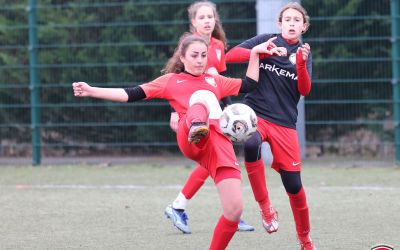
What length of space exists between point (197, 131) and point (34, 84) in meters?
7.99

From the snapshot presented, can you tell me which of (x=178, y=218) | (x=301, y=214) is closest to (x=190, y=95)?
(x=301, y=214)

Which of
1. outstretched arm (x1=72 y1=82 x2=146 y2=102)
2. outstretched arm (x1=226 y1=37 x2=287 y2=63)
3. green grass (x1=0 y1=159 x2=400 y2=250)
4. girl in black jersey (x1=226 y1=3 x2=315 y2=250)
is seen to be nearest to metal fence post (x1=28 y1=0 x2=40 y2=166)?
green grass (x1=0 y1=159 x2=400 y2=250)

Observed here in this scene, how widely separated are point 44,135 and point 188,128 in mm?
7965

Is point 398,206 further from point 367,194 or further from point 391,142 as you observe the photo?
point 391,142

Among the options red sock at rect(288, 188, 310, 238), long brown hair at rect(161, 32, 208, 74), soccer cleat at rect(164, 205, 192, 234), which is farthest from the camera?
soccer cleat at rect(164, 205, 192, 234)

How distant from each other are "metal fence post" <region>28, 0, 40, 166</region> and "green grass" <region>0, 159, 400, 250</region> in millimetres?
518

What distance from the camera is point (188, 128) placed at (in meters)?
6.00

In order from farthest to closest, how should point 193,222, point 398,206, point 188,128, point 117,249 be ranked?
point 398,206
point 193,222
point 117,249
point 188,128

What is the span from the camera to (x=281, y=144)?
682cm

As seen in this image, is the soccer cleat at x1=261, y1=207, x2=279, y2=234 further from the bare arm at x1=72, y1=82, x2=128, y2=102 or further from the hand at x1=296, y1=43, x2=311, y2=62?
the bare arm at x1=72, y1=82, x2=128, y2=102

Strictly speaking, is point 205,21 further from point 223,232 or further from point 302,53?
point 223,232

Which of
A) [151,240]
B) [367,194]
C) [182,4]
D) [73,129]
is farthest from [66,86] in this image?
[151,240]

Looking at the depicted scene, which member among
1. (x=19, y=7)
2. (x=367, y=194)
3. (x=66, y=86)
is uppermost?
(x=19, y=7)

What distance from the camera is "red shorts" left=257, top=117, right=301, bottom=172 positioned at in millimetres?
6754
